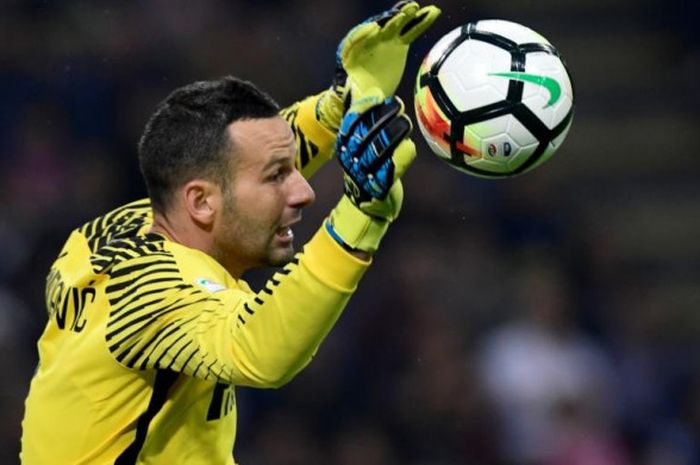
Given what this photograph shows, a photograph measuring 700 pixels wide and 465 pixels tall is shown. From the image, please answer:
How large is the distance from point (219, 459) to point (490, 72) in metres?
1.47

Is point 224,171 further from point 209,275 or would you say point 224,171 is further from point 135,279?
point 135,279

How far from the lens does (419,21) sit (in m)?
3.99

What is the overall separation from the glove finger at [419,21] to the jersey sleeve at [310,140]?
1.05 meters

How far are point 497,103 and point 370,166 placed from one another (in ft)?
3.56

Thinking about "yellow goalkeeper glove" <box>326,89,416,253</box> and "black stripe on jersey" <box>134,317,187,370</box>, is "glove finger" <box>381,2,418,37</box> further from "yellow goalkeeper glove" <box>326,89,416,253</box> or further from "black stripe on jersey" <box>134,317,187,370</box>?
"black stripe on jersey" <box>134,317,187,370</box>

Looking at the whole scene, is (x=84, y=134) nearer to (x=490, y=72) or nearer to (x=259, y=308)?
(x=490, y=72)

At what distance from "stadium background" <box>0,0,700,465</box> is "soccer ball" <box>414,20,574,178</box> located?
390 centimetres

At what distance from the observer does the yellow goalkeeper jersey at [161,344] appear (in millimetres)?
3422

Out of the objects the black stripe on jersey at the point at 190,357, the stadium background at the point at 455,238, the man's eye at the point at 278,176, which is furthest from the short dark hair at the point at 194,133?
the stadium background at the point at 455,238

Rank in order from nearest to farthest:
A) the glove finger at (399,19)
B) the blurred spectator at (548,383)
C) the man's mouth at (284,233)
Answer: the glove finger at (399,19) < the man's mouth at (284,233) < the blurred spectator at (548,383)

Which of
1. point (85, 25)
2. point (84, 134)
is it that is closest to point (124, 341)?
point (84, 134)

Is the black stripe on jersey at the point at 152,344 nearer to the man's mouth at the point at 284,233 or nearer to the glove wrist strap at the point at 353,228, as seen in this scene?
the glove wrist strap at the point at 353,228

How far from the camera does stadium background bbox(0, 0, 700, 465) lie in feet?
27.1

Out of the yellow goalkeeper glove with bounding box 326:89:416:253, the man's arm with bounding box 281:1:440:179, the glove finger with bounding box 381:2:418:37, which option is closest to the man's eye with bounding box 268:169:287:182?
the man's arm with bounding box 281:1:440:179
